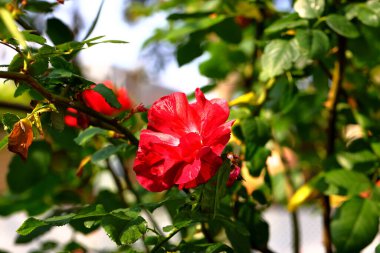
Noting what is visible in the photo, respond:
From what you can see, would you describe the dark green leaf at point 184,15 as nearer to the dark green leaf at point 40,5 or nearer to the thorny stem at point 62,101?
the dark green leaf at point 40,5

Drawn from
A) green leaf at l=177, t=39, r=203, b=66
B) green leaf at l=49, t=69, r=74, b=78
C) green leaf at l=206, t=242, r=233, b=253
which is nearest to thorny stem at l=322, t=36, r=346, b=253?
green leaf at l=177, t=39, r=203, b=66

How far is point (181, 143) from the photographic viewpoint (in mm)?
475

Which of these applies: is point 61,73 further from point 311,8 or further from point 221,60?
point 221,60

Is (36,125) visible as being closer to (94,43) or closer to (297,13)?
(94,43)

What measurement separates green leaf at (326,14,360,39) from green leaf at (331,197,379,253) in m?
0.22

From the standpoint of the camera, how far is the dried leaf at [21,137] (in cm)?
44

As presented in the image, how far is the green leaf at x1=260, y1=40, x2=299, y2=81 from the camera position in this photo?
670 millimetres

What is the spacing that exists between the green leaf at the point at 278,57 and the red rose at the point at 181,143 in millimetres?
204

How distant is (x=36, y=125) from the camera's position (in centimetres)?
47

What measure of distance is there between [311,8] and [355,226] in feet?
0.94

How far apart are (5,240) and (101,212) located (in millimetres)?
3829

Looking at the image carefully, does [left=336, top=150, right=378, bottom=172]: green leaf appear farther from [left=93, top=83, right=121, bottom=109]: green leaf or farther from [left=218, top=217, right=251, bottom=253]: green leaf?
[left=93, top=83, right=121, bottom=109]: green leaf

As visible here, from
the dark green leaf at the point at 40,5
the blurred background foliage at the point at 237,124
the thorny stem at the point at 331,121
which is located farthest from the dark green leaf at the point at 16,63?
the thorny stem at the point at 331,121

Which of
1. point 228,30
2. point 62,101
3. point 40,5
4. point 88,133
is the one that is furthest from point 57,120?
point 228,30
